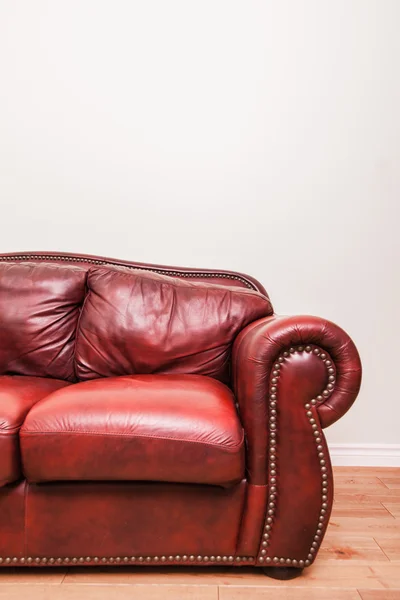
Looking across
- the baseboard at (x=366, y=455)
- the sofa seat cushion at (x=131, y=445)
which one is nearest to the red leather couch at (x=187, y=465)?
the sofa seat cushion at (x=131, y=445)

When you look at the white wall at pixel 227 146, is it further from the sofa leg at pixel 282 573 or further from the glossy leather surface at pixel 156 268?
the sofa leg at pixel 282 573

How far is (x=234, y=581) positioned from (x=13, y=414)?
733 millimetres

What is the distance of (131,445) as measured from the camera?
119cm

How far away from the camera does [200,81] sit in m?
2.26

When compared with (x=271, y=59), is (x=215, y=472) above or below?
below

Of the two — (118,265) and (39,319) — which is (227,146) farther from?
(39,319)

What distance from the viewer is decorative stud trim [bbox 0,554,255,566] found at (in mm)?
1246

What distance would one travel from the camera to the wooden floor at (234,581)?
4.00 feet

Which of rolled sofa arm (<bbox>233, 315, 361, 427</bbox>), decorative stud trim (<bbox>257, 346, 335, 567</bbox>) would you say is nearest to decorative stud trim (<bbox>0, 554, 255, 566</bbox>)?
decorative stud trim (<bbox>257, 346, 335, 567</bbox>)

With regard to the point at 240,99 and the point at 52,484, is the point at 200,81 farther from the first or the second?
the point at 52,484

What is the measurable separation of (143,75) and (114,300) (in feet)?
3.83

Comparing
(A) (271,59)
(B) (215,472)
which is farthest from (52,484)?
(A) (271,59)

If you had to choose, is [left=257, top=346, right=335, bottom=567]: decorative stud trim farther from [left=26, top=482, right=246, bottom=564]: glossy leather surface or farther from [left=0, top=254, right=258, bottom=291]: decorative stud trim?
[left=0, top=254, right=258, bottom=291]: decorative stud trim

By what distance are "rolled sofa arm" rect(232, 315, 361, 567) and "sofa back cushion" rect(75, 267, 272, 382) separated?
47 cm
